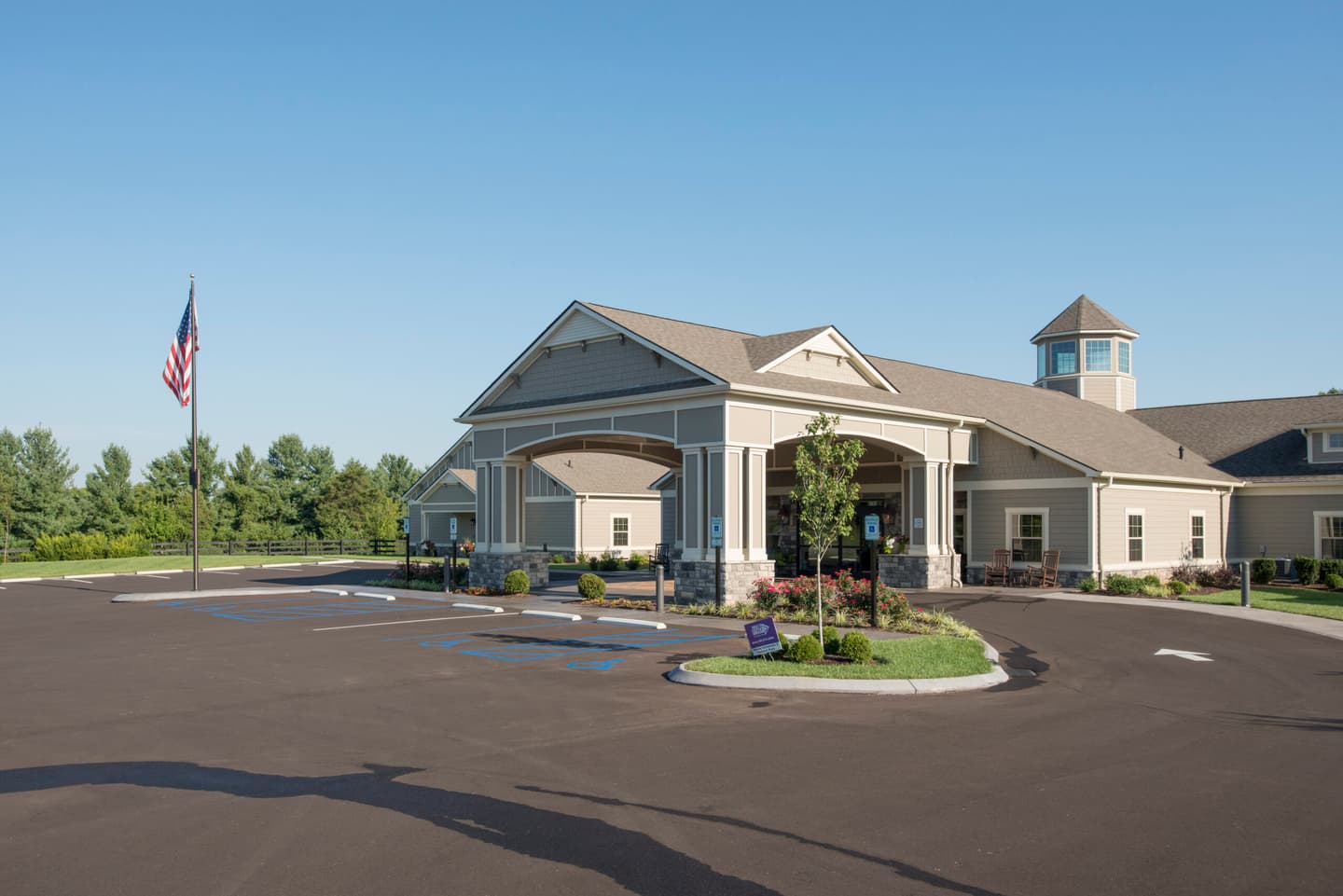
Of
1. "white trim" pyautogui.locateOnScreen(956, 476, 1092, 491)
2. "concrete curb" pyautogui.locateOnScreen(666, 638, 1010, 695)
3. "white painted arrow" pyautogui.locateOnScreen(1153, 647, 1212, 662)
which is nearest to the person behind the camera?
"concrete curb" pyautogui.locateOnScreen(666, 638, 1010, 695)

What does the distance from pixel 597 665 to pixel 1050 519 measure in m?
20.9

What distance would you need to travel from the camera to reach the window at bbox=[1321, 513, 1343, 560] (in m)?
35.0

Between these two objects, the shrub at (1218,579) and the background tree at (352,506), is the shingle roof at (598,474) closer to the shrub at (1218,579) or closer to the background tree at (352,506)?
the shrub at (1218,579)

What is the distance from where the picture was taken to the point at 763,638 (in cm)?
1584

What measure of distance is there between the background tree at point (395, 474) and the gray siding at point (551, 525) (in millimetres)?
57438

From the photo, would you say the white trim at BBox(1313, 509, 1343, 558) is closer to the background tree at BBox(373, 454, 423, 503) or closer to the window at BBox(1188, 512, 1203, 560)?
the window at BBox(1188, 512, 1203, 560)

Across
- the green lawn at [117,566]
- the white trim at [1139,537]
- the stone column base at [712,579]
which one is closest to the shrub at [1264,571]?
the white trim at [1139,537]

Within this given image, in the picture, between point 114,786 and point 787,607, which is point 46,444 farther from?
point 114,786

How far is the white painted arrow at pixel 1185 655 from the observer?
17859mm

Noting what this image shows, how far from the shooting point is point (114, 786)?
9.11 meters

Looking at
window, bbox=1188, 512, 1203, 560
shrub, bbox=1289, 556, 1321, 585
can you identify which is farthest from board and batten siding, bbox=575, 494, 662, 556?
shrub, bbox=1289, 556, 1321, 585

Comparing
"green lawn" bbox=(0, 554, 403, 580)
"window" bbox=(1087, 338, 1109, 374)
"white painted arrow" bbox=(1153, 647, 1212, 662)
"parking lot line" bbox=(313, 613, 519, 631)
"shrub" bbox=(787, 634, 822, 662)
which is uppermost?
"window" bbox=(1087, 338, 1109, 374)

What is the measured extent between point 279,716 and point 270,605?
56.4 ft

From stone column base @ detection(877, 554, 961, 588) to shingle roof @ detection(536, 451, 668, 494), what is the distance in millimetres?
20184
